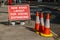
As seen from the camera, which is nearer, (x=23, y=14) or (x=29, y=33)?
(x=29, y=33)

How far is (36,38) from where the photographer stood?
35.4ft

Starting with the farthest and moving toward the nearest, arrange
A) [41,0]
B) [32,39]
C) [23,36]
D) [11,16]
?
1. [41,0]
2. [11,16]
3. [23,36]
4. [32,39]

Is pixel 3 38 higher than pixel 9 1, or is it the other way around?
pixel 3 38

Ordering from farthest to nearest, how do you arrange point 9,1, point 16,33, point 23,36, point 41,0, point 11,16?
point 41,0
point 9,1
point 11,16
point 16,33
point 23,36

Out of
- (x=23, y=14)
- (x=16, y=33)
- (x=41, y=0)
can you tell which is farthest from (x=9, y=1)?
(x=16, y=33)

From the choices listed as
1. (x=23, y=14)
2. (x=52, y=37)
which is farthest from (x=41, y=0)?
(x=52, y=37)

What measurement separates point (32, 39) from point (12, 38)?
87cm

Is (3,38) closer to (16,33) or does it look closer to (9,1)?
(16,33)

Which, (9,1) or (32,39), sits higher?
(32,39)

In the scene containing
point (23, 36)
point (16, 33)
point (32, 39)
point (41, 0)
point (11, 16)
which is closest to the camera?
point (32, 39)

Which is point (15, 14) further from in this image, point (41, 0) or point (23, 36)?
point (41, 0)

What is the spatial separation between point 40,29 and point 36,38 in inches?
49.4

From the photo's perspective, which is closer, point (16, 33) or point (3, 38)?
point (3, 38)

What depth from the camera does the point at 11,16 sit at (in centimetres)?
1497
